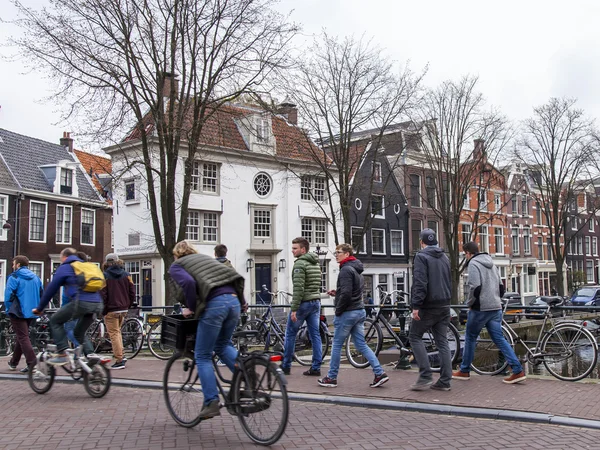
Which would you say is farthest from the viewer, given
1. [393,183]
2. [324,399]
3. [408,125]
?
[393,183]

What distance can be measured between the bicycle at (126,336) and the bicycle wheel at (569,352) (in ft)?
24.4

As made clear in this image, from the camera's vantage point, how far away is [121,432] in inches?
240

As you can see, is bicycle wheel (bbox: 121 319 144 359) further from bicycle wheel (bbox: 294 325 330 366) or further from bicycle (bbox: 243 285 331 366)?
bicycle wheel (bbox: 294 325 330 366)

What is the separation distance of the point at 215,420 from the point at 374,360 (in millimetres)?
2406

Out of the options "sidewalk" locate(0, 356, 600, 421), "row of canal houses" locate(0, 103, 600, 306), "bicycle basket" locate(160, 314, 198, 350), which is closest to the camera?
"bicycle basket" locate(160, 314, 198, 350)

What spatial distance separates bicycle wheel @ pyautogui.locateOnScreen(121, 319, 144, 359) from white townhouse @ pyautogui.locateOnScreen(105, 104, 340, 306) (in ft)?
58.6

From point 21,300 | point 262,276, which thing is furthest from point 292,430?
point 262,276

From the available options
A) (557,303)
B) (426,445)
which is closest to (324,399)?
(426,445)

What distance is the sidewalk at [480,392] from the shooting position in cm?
688

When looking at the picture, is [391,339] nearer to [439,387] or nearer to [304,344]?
[304,344]

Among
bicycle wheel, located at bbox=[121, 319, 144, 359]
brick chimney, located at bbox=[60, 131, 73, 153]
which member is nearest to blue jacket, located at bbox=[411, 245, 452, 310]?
bicycle wheel, located at bbox=[121, 319, 144, 359]

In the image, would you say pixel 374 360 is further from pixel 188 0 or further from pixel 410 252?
pixel 410 252

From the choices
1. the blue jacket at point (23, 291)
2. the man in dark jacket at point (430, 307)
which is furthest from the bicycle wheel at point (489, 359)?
the blue jacket at point (23, 291)

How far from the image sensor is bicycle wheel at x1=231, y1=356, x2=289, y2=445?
17.5 ft
